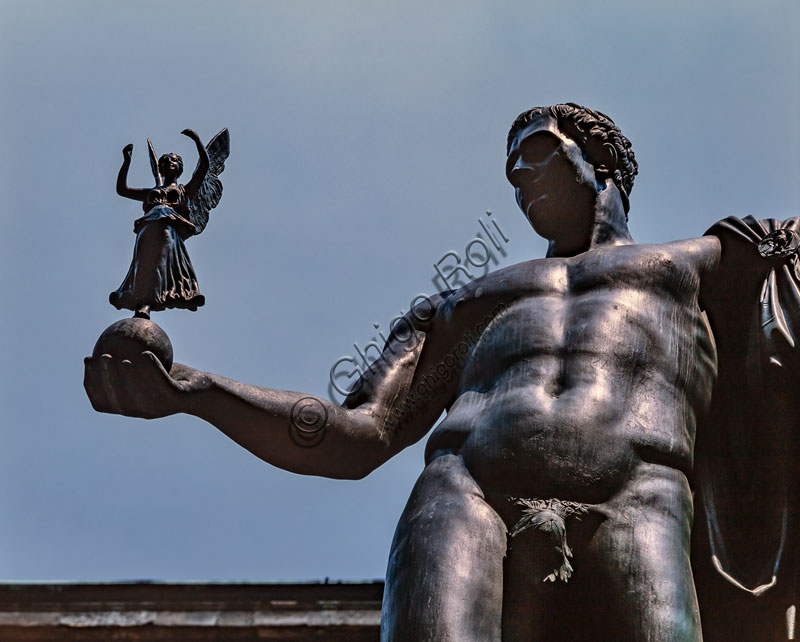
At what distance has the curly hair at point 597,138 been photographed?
30.1ft

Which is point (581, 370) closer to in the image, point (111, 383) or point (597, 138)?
point (597, 138)

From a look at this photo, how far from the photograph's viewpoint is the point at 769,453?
8.38 m

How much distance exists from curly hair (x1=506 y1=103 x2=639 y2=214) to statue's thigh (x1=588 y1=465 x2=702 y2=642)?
2.17 metres

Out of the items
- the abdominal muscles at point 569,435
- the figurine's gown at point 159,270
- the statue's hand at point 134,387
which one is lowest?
the abdominal muscles at point 569,435

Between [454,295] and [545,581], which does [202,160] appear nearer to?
[454,295]

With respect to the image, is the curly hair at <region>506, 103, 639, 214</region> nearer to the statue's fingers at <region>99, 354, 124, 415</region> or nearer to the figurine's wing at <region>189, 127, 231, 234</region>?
the figurine's wing at <region>189, 127, 231, 234</region>

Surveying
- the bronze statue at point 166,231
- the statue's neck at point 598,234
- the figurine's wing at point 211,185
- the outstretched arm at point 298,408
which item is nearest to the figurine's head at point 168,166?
the bronze statue at point 166,231

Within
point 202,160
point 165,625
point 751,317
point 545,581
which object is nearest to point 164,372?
point 202,160

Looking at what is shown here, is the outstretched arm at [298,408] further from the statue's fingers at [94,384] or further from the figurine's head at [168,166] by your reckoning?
the figurine's head at [168,166]

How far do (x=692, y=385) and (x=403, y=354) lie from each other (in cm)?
155

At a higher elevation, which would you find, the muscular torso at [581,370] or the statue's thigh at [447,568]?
the muscular torso at [581,370]

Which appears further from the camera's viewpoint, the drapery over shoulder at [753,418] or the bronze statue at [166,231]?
the drapery over shoulder at [753,418]

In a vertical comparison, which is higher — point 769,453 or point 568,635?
point 769,453

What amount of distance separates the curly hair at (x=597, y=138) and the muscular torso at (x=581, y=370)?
0.77 m
